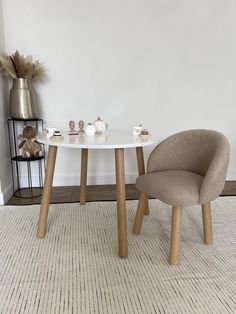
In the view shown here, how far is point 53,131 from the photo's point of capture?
162cm

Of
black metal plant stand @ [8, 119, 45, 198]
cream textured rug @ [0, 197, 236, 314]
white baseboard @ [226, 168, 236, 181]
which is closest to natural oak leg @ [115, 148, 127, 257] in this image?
cream textured rug @ [0, 197, 236, 314]

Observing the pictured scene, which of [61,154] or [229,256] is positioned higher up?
[61,154]

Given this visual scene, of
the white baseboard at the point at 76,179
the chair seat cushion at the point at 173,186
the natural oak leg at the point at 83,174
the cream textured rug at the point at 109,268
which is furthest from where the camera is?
the white baseboard at the point at 76,179

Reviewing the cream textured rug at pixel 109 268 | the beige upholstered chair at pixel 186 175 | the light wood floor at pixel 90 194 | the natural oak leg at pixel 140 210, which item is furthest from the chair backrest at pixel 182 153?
the light wood floor at pixel 90 194

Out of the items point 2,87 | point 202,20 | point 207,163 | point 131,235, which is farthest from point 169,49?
point 131,235

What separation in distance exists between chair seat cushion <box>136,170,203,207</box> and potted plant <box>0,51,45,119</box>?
1.22 m

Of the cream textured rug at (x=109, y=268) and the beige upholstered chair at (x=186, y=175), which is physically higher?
the beige upholstered chair at (x=186, y=175)

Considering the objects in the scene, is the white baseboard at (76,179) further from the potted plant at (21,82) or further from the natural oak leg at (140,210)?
the natural oak leg at (140,210)

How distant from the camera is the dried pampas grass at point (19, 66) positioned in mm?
2141

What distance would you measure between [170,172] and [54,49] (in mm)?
1533

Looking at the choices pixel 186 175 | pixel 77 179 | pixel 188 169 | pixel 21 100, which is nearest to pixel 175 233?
pixel 186 175

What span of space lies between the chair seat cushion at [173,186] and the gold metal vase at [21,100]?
1.21 meters

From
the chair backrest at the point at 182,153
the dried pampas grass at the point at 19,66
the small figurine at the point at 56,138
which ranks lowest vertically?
the chair backrest at the point at 182,153

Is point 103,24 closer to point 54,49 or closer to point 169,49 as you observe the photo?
point 54,49
